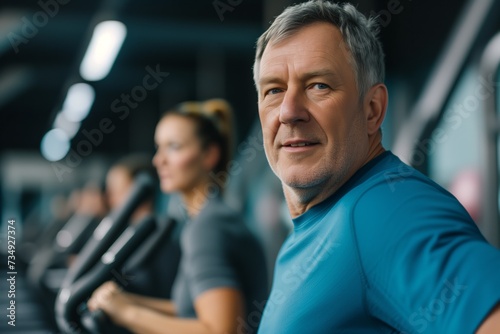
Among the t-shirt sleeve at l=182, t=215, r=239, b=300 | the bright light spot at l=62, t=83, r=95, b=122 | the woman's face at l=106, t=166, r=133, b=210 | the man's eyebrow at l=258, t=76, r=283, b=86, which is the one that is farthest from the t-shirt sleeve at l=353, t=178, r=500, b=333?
the bright light spot at l=62, t=83, r=95, b=122

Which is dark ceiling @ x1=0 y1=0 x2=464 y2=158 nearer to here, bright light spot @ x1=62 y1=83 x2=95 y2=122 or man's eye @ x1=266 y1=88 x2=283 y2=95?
bright light spot @ x1=62 y1=83 x2=95 y2=122

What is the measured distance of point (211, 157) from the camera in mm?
2098

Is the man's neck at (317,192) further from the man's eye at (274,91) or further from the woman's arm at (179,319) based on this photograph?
the woman's arm at (179,319)

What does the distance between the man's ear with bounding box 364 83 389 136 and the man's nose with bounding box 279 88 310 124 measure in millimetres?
94

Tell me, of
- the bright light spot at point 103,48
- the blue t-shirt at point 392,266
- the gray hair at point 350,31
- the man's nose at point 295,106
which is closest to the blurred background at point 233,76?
the bright light spot at point 103,48

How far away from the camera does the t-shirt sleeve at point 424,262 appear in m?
0.73

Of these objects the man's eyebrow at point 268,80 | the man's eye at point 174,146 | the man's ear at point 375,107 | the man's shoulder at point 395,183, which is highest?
the man's eyebrow at point 268,80

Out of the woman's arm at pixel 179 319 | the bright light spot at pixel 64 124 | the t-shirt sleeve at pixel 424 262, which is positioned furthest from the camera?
the bright light spot at pixel 64 124

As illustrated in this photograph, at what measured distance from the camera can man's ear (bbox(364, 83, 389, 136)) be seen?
3.43 feet

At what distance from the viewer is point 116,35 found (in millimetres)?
6598

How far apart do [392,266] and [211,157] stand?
1.34 metres

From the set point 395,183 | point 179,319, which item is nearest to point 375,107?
point 395,183

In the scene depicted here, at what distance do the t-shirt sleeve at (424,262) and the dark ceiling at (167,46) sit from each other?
2.85m

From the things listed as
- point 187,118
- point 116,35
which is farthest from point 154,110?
point 187,118
